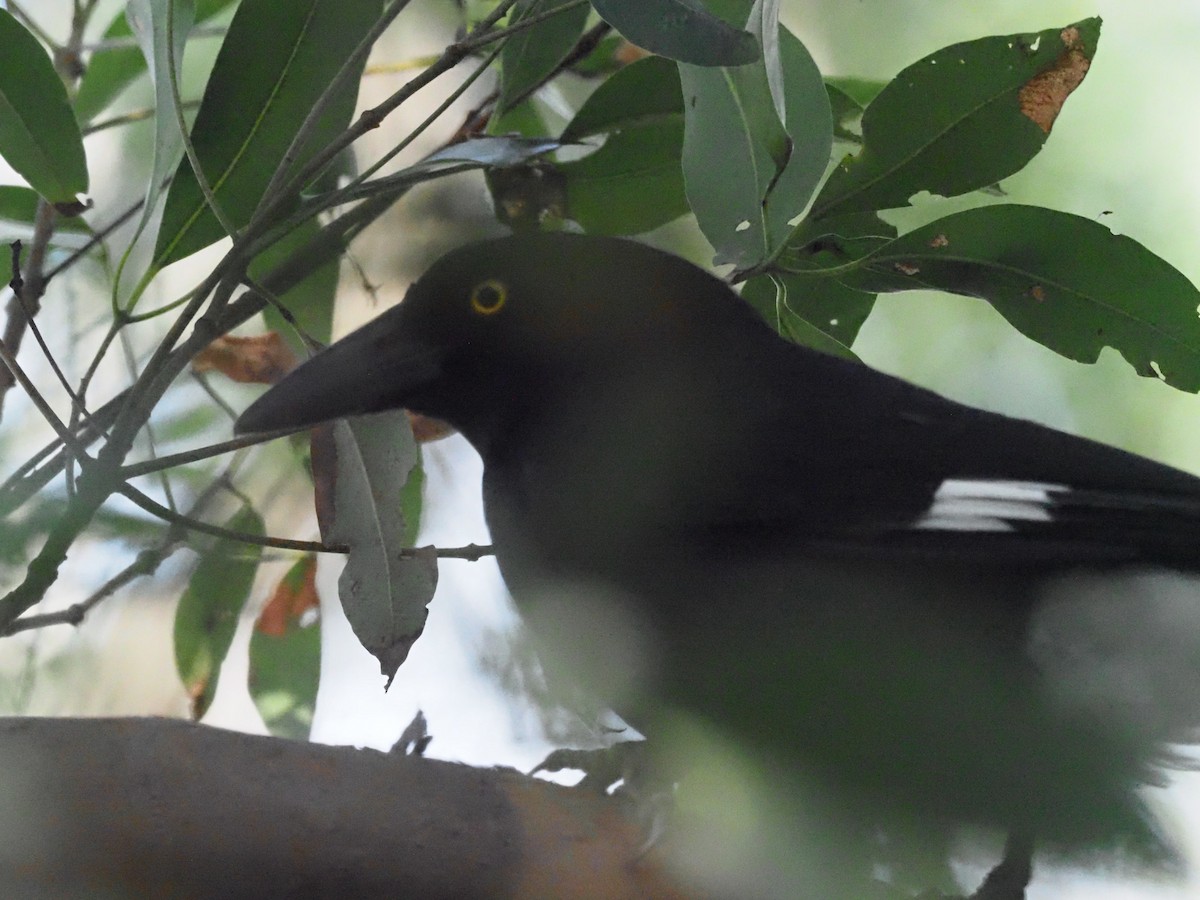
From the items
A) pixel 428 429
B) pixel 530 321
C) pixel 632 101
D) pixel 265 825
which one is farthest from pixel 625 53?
pixel 265 825

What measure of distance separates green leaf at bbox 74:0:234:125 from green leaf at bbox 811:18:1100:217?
52 centimetres

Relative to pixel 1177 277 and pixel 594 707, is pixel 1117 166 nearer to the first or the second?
pixel 1177 277

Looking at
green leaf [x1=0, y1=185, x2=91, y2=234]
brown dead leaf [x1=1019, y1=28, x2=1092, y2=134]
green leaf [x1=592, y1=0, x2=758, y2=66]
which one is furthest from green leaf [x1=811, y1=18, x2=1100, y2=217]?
green leaf [x1=0, y1=185, x2=91, y2=234]

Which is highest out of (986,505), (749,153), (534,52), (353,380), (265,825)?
(534,52)

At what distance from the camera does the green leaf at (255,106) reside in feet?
2.57

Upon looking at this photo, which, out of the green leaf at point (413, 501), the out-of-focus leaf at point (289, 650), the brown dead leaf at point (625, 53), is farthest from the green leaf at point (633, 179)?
the out-of-focus leaf at point (289, 650)

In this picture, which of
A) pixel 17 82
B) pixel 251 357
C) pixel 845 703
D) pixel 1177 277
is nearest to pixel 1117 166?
pixel 1177 277

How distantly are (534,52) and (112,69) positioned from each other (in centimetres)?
33

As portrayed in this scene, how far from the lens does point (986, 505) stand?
773 millimetres

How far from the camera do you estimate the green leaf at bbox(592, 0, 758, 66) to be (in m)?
0.56

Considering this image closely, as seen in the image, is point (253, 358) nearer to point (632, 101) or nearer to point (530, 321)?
point (530, 321)

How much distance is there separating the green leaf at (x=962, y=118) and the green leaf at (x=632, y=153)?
Result: 0.43 ft

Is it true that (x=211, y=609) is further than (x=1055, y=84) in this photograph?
Yes

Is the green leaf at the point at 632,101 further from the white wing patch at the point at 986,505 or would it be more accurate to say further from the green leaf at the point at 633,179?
the white wing patch at the point at 986,505
